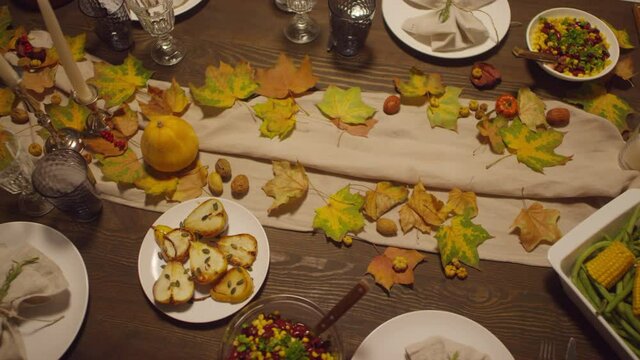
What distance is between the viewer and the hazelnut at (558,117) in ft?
3.61

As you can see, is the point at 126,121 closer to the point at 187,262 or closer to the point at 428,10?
the point at 187,262

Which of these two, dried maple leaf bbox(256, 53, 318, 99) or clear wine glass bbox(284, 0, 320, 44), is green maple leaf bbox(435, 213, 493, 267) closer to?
dried maple leaf bbox(256, 53, 318, 99)

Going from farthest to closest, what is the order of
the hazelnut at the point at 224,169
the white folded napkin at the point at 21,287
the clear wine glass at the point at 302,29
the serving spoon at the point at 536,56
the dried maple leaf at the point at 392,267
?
1. the clear wine glass at the point at 302,29
2. the serving spoon at the point at 536,56
3. the hazelnut at the point at 224,169
4. the dried maple leaf at the point at 392,267
5. the white folded napkin at the point at 21,287

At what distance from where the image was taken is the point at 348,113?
1.13 metres

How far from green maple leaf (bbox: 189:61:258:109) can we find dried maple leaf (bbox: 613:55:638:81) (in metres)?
0.94

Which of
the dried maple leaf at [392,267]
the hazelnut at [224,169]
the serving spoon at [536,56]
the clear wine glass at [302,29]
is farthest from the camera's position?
Answer: the clear wine glass at [302,29]

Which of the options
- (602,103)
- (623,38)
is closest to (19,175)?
(602,103)

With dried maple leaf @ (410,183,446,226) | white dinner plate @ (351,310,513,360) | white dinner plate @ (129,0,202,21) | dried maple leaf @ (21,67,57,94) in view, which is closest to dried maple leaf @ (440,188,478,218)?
dried maple leaf @ (410,183,446,226)

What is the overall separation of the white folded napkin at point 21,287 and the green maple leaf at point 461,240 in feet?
2.47

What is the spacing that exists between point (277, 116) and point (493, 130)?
0.52 meters

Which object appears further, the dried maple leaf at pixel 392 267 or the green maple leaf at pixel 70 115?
the green maple leaf at pixel 70 115

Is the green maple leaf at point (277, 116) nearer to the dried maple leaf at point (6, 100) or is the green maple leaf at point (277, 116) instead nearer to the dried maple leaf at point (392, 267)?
the dried maple leaf at point (392, 267)

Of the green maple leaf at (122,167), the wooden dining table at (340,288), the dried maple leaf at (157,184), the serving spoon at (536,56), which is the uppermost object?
the serving spoon at (536,56)

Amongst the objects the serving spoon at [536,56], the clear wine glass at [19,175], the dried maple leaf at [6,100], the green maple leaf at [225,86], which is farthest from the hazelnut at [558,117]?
the dried maple leaf at [6,100]
